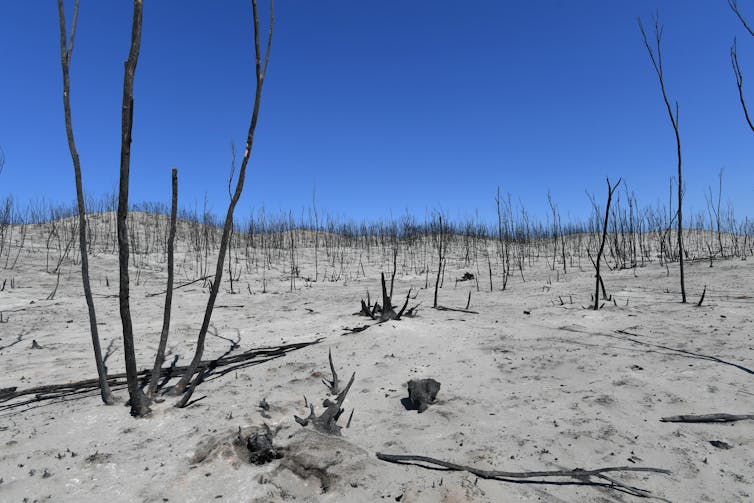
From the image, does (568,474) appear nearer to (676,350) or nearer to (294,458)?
(294,458)

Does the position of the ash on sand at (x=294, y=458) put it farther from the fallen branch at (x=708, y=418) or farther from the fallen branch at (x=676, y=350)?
the fallen branch at (x=676, y=350)

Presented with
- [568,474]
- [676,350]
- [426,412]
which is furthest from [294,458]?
[676,350]

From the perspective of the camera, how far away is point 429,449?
154 cm

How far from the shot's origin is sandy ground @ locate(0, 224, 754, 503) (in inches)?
52.1

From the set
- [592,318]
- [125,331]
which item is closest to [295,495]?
[125,331]

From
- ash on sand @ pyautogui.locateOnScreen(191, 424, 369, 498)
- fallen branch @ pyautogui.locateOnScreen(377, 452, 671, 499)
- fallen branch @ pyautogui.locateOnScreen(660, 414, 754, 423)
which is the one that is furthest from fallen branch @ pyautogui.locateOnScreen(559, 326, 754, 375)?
ash on sand @ pyautogui.locateOnScreen(191, 424, 369, 498)

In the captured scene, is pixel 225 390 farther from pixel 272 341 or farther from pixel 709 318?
pixel 709 318

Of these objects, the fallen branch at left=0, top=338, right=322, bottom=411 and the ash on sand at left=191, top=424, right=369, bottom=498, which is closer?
the ash on sand at left=191, top=424, right=369, bottom=498

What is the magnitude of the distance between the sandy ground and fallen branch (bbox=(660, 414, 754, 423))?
0.04 meters

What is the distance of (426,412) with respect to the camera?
6.10ft

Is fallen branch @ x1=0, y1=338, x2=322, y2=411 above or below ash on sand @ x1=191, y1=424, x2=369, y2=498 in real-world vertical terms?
above

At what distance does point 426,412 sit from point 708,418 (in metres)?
1.10

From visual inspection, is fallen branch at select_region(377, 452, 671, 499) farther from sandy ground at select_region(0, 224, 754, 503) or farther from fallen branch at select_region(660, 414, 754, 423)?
fallen branch at select_region(660, 414, 754, 423)

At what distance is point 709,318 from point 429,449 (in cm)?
279
